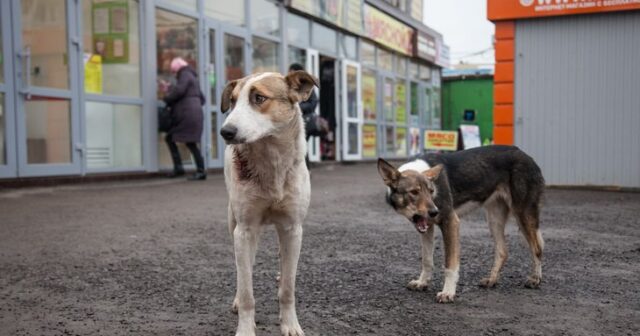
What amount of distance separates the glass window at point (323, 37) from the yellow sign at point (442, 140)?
557 cm

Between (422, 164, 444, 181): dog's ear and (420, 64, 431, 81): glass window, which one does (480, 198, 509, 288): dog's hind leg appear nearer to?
(422, 164, 444, 181): dog's ear

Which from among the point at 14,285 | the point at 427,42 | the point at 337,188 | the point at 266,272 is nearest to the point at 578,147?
the point at 337,188

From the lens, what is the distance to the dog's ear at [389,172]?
3957mm

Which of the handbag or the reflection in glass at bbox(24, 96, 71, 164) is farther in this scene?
the handbag

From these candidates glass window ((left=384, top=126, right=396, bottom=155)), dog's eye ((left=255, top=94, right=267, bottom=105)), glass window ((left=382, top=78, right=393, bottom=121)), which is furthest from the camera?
glass window ((left=384, top=126, right=396, bottom=155))

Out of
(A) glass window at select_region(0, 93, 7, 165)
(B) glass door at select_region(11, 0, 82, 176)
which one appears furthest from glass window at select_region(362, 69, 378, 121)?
(A) glass window at select_region(0, 93, 7, 165)

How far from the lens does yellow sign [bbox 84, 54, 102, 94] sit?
1043 centimetres

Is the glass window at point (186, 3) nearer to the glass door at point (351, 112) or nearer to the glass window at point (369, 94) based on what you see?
the glass door at point (351, 112)

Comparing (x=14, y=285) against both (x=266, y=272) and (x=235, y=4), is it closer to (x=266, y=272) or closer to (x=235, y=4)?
(x=266, y=272)

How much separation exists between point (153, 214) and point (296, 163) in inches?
175

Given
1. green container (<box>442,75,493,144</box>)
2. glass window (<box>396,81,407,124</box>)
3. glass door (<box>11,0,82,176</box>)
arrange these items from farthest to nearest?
green container (<box>442,75,493,144</box>), glass window (<box>396,81,407,124</box>), glass door (<box>11,0,82,176</box>)

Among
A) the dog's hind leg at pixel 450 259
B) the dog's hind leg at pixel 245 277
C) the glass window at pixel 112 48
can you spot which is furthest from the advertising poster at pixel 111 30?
the dog's hind leg at pixel 245 277

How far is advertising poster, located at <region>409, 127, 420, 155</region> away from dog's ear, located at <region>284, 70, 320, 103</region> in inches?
816

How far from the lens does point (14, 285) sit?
3971 millimetres
